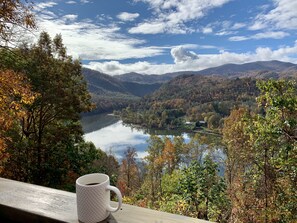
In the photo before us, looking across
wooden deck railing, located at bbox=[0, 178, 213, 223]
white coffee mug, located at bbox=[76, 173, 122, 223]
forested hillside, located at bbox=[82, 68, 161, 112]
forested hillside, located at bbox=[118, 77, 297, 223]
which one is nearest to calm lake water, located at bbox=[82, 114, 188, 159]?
forested hillside, located at bbox=[82, 68, 161, 112]

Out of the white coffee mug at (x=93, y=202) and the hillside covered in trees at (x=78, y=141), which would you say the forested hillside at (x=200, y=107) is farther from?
the white coffee mug at (x=93, y=202)

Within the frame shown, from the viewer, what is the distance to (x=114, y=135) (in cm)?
4972

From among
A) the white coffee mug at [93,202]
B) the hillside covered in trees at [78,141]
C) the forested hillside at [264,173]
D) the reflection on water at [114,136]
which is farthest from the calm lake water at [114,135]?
the white coffee mug at [93,202]

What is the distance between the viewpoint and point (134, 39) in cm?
4641

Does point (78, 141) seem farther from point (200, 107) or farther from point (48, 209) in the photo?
point (200, 107)

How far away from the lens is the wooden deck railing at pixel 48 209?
0.74 meters

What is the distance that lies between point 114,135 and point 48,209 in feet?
163

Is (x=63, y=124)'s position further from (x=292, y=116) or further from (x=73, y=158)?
(x=292, y=116)

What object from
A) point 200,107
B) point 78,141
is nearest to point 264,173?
point 78,141

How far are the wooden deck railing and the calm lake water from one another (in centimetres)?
3169

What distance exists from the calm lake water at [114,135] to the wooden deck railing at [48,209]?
104 feet

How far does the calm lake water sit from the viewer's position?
39.2 metres

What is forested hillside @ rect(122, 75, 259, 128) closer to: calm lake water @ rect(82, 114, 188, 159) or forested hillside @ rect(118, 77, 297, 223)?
calm lake water @ rect(82, 114, 188, 159)

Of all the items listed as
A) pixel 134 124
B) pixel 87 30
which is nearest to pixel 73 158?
pixel 87 30
